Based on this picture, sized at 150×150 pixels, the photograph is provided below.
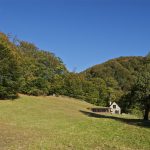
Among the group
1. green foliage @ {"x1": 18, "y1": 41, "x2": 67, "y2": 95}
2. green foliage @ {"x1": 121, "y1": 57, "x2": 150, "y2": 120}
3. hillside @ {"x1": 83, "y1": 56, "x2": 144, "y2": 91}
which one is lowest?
green foliage @ {"x1": 121, "y1": 57, "x2": 150, "y2": 120}

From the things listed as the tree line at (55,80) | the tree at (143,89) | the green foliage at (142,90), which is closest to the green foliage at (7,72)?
the tree line at (55,80)

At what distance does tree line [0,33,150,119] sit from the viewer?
165 feet

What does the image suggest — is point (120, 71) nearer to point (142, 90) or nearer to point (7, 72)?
point (7, 72)

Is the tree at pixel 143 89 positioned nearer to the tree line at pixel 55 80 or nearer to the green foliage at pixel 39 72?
the tree line at pixel 55 80

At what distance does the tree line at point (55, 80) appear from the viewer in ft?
165

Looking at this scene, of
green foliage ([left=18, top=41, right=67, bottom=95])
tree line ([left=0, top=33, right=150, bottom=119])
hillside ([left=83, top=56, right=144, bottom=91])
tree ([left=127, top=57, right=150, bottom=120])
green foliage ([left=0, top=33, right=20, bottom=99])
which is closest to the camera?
tree ([left=127, top=57, right=150, bottom=120])

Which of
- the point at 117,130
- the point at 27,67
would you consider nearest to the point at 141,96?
the point at 117,130

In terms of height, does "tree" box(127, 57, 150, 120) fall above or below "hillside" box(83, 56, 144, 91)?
below

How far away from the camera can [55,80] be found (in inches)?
3415

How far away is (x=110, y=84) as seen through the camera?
121m

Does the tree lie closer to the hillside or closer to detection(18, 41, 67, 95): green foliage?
detection(18, 41, 67, 95): green foliage

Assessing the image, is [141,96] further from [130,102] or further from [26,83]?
[26,83]

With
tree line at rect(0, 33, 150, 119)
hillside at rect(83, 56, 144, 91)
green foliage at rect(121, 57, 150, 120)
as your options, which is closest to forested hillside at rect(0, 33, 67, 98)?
tree line at rect(0, 33, 150, 119)

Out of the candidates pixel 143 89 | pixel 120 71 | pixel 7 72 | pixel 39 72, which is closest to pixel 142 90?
pixel 143 89
